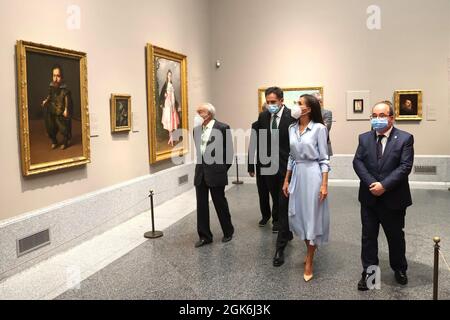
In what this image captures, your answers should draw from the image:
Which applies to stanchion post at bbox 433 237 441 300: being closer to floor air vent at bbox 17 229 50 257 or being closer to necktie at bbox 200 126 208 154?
necktie at bbox 200 126 208 154

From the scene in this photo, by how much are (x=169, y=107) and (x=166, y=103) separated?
0.50ft

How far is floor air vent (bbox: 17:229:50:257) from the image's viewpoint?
17.9ft

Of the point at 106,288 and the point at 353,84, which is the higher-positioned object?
the point at 353,84

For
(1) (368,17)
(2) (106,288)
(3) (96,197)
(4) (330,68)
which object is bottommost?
(2) (106,288)

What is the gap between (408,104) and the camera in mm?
11203

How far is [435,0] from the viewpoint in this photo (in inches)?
428

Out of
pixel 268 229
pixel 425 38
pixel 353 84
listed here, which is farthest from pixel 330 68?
pixel 268 229

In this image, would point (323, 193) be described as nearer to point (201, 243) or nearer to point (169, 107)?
point (201, 243)

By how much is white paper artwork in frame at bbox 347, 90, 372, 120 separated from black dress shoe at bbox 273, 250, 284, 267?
23.1 ft

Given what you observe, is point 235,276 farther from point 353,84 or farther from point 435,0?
point 435,0

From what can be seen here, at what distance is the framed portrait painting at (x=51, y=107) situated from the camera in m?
5.46

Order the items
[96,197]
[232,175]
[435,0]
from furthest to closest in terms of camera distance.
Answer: [232,175] < [435,0] < [96,197]

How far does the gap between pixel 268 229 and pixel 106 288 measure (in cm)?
317

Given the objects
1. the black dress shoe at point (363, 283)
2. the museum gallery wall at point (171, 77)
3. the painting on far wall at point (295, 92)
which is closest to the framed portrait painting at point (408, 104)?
the museum gallery wall at point (171, 77)
